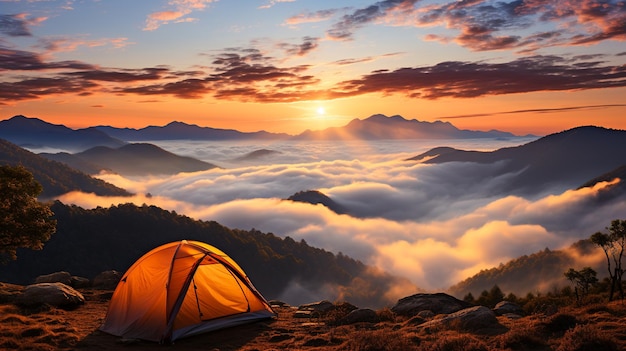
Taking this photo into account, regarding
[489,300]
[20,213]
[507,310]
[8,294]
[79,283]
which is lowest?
[489,300]

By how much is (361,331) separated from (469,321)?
3522 millimetres

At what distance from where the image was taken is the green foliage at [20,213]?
832 inches

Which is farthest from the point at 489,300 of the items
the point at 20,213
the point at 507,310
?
the point at 20,213

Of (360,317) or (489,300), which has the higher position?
(360,317)

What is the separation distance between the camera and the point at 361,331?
14.0 m

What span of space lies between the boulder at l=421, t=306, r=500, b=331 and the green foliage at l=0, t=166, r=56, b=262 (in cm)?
1898

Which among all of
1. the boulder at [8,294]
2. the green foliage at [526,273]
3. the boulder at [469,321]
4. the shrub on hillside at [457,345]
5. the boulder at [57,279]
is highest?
the shrub on hillside at [457,345]

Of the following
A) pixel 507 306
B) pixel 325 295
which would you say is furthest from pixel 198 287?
pixel 325 295

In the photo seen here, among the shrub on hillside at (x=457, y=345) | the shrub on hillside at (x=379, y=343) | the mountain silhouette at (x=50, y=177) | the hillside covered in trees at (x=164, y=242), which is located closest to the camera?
the shrub on hillside at (x=457, y=345)

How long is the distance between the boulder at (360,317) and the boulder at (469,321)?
2.93 metres

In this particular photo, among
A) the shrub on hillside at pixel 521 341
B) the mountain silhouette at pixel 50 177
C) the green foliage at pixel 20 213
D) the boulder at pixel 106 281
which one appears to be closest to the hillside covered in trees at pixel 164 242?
the mountain silhouette at pixel 50 177

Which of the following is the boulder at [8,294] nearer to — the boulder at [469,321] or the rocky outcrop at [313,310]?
the rocky outcrop at [313,310]

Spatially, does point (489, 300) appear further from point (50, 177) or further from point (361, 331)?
point (50, 177)

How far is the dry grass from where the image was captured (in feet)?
37.1
